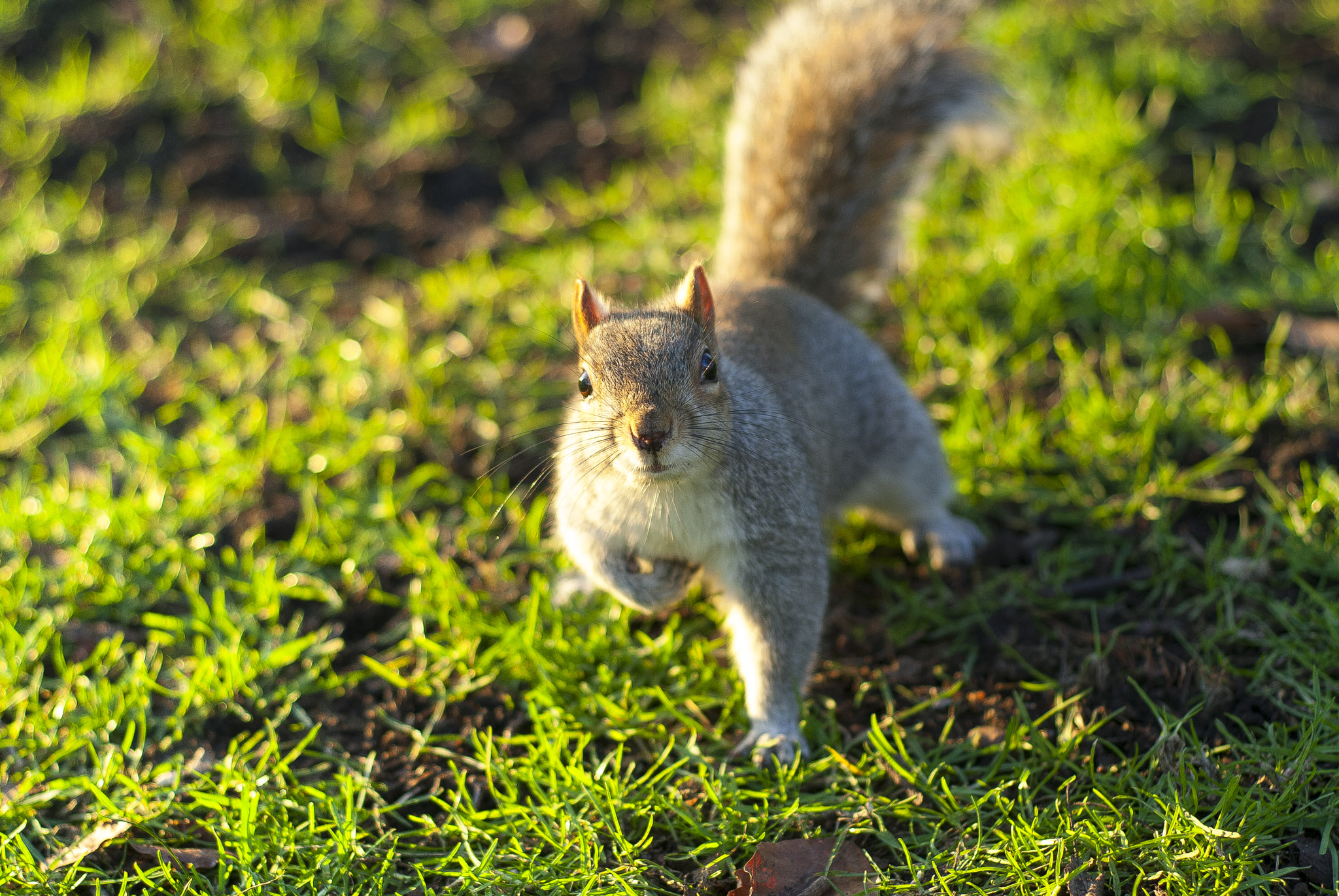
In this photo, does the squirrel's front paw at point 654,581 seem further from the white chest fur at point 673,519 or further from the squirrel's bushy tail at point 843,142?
the squirrel's bushy tail at point 843,142

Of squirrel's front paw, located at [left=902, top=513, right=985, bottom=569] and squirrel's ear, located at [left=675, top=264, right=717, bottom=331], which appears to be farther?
squirrel's front paw, located at [left=902, top=513, right=985, bottom=569]

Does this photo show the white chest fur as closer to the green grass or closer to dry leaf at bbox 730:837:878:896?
the green grass

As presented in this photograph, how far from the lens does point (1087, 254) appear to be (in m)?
3.58

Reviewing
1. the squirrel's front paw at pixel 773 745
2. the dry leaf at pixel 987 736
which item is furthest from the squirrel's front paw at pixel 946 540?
the squirrel's front paw at pixel 773 745

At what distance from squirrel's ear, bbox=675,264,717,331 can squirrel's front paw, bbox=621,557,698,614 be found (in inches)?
22.0

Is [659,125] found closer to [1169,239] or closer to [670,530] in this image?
[1169,239]

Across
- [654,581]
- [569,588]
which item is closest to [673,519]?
[654,581]

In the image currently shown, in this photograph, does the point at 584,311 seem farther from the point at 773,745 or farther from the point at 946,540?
the point at 946,540

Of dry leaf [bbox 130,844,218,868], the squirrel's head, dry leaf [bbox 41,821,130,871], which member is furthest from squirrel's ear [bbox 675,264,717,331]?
dry leaf [bbox 41,821,130,871]

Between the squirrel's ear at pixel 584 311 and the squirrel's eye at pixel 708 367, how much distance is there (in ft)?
0.85

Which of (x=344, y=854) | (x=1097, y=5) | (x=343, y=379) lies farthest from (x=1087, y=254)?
(x=344, y=854)

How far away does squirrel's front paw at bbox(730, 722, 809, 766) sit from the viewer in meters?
2.30

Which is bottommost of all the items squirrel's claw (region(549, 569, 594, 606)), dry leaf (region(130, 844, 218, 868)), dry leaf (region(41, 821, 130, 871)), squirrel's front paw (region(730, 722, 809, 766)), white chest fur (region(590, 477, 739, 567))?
squirrel's front paw (region(730, 722, 809, 766))

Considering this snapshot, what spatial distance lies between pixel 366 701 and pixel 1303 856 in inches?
80.9
